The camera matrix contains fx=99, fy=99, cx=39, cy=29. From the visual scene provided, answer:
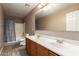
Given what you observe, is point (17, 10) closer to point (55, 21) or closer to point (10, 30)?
point (10, 30)

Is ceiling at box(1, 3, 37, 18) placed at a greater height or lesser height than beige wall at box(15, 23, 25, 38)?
greater

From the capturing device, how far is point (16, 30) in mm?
2041

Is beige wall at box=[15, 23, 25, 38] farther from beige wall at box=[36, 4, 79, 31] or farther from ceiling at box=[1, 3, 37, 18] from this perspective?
beige wall at box=[36, 4, 79, 31]

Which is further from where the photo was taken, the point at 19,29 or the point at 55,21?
the point at 55,21

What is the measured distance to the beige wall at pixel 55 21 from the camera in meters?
1.97

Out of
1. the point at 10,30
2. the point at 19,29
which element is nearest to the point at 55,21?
the point at 19,29

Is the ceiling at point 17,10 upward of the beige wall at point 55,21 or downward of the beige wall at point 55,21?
upward

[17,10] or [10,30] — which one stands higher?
[17,10]

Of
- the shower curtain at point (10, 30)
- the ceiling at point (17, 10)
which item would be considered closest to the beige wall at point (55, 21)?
the ceiling at point (17, 10)

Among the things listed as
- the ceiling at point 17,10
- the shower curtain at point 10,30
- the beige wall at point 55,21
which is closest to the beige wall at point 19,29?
the shower curtain at point 10,30

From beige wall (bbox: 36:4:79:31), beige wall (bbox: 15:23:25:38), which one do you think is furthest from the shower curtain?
beige wall (bbox: 36:4:79:31)

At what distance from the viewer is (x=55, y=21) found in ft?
7.09

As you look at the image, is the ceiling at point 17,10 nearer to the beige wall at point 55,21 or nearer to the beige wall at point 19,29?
the beige wall at point 19,29

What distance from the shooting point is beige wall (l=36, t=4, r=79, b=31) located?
1.97m
